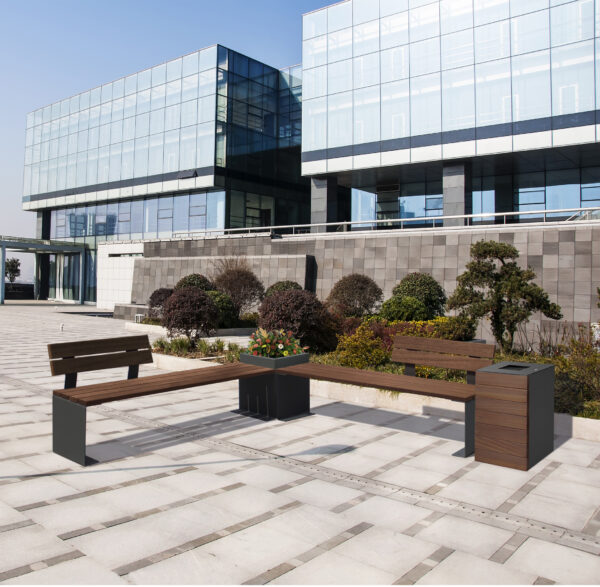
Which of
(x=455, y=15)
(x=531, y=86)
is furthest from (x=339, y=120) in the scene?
(x=531, y=86)

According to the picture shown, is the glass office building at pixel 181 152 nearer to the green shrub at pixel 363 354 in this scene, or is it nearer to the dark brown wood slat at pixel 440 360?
the green shrub at pixel 363 354

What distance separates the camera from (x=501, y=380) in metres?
6.04

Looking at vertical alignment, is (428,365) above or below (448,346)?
below

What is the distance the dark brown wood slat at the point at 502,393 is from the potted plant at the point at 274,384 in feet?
9.76

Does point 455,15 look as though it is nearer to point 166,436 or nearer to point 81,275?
point 166,436

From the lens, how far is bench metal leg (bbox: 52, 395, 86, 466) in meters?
5.91

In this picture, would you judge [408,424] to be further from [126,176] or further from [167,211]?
[126,176]

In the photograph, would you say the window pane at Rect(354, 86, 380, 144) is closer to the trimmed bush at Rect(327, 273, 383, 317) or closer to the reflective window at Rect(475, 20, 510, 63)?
the reflective window at Rect(475, 20, 510, 63)

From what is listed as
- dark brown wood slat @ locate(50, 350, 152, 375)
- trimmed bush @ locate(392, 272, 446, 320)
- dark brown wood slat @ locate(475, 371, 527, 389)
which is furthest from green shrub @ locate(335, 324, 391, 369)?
trimmed bush @ locate(392, 272, 446, 320)

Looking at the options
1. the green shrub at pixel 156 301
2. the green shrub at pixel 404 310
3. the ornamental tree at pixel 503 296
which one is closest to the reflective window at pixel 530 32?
the green shrub at pixel 404 310

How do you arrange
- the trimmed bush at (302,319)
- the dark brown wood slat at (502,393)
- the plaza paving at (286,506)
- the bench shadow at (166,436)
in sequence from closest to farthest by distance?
the plaza paving at (286,506), the dark brown wood slat at (502,393), the bench shadow at (166,436), the trimmed bush at (302,319)

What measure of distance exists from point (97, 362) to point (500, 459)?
536cm

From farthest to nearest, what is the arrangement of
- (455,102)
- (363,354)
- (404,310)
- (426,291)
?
(455,102)
(426,291)
(404,310)
(363,354)

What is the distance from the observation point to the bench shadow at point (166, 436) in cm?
638
